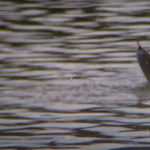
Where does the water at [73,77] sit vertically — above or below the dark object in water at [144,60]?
below

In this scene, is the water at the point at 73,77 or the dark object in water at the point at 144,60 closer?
the water at the point at 73,77

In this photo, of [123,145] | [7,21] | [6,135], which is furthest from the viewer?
[7,21]

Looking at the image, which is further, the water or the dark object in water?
the dark object in water

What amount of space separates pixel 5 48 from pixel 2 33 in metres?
1.51

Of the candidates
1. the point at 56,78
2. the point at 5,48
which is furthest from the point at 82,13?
the point at 56,78

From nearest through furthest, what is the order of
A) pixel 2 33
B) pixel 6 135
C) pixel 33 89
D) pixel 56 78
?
pixel 6 135, pixel 33 89, pixel 56 78, pixel 2 33

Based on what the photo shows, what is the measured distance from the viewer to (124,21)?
1590cm

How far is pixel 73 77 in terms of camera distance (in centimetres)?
1104

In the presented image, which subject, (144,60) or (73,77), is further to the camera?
(73,77)

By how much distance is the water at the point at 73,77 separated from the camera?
7766mm

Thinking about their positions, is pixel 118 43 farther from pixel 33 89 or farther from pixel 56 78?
pixel 33 89

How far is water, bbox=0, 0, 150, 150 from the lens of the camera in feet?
25.5

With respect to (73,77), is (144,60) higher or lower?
higher

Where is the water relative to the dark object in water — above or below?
below
